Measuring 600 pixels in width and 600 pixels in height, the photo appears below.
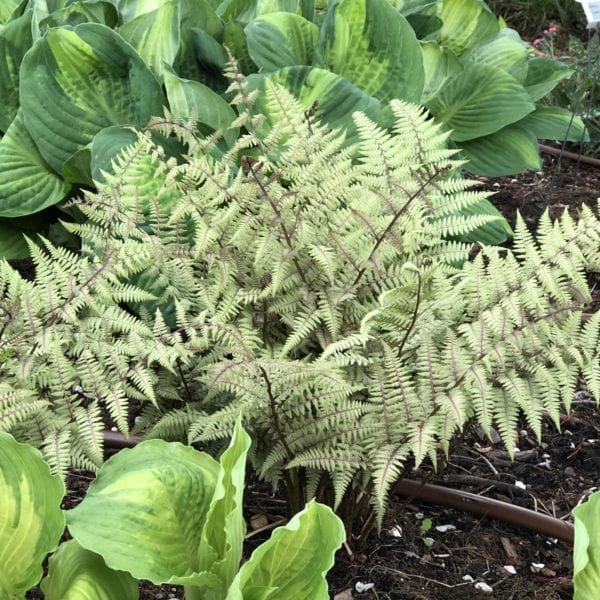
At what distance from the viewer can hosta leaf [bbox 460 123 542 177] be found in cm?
283

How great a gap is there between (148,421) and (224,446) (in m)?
0.15

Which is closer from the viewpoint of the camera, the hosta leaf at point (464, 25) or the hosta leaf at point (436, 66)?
the hosta leaf at point (436, 66)

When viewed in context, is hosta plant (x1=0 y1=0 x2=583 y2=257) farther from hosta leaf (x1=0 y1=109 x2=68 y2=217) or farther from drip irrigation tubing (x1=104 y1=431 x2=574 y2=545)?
drip irrigation tubing (x1=104 y1=431 x2=574 y2=545)

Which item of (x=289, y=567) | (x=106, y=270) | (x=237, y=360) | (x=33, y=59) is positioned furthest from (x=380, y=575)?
(x=33, y=59)

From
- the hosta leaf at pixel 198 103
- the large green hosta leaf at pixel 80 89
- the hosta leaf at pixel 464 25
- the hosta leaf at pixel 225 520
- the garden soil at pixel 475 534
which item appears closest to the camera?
the hosta leaf at pixel 225 520

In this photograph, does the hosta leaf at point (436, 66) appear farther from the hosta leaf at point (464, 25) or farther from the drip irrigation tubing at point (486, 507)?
the drip irrigation tubing at point (486, 507)

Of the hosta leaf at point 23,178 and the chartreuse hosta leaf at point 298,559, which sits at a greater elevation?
the hosta leaf at point 23,178

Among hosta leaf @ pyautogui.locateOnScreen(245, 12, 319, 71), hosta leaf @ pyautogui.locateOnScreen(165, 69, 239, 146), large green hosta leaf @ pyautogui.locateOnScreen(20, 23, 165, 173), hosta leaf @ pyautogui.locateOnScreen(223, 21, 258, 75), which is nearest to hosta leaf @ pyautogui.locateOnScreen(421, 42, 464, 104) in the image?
hosta leaf @ pyautogui.locateOnScreen(245, 12, 319, 71)

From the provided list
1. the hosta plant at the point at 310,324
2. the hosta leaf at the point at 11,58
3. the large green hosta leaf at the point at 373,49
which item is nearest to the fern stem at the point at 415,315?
the hosta plant at the point at 310,324

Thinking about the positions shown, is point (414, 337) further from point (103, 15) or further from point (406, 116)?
point (103, 15)

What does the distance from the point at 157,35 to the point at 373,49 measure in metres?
0.59

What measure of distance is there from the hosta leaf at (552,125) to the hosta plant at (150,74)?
0.50 meters

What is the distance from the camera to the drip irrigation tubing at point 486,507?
5.59ft

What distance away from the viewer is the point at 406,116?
1.62 meters
